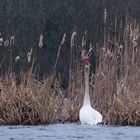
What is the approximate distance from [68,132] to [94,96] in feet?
5.90

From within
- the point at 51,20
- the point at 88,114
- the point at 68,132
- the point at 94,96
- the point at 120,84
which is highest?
the point at 51,20

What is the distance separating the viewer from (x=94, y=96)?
19.9m

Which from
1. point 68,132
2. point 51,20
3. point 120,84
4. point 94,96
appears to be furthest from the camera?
point 51,20

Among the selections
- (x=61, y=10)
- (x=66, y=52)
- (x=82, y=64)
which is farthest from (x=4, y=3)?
(x=82, y=64)

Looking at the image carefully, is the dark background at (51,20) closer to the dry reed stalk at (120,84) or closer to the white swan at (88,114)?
the dry reed stalk at (120,84)

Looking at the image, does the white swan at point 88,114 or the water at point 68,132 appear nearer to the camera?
the water at point 68,132

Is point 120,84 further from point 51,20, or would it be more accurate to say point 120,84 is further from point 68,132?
point 51,20

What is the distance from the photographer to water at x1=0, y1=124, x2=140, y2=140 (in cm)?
1761

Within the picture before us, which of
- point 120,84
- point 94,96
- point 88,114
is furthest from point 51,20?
point 88,114

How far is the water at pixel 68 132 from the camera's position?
17609 millimetres

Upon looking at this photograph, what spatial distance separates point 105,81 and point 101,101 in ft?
1.25

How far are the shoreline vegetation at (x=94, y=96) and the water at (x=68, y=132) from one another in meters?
0.29

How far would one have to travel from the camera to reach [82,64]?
845 inches

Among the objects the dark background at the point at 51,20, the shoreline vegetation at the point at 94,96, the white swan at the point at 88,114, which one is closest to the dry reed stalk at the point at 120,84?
the shoreline vegetation at the point at 94,96
